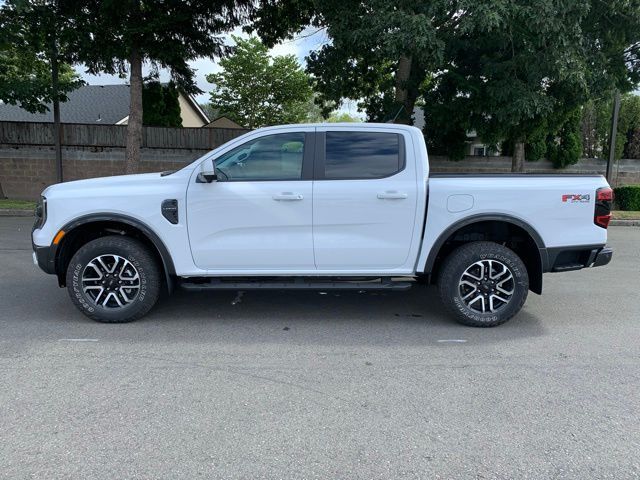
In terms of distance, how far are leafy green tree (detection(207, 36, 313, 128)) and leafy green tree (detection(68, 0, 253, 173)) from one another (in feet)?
79.4

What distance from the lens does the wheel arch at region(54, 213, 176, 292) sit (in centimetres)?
462

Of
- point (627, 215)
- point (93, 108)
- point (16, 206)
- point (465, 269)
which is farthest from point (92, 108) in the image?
point (465, 269)

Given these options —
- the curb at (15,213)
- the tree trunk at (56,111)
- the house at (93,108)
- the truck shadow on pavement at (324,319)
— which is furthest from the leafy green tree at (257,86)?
the truck shadow on pavement at (324,319)

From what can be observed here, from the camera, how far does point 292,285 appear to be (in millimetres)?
4766

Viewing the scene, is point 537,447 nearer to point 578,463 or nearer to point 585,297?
point 578,463

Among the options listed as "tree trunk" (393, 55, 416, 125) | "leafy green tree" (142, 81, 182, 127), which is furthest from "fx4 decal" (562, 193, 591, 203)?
"leafy green tree" (142, 81, 182, 127)

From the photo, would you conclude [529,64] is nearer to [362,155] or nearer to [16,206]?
[362,155]

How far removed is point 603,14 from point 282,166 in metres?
9.61

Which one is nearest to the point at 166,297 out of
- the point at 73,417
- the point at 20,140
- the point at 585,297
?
the point at 73,417

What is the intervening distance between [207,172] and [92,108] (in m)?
30.5

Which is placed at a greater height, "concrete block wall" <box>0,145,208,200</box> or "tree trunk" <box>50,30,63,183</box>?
"tree trunk" <box>50,30,63,183</box>

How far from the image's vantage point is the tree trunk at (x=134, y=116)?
566 inches

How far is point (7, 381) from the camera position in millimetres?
3529

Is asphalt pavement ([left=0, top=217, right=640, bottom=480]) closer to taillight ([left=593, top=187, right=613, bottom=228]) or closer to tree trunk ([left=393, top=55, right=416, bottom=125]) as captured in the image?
taillight ([left=593, top=187, right=613, bottom=228])
